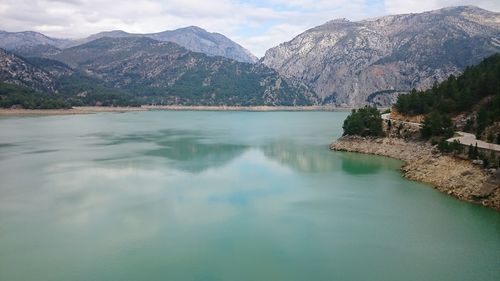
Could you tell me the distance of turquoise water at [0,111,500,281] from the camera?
17438 millimetres

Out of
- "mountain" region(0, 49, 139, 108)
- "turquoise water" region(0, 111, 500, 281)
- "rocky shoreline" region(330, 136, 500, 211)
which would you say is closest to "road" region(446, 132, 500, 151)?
"rocky shoreline" region(330, 136, 500, 211)

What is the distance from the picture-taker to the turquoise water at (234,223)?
1744 centimetres

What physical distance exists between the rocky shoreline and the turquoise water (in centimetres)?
88

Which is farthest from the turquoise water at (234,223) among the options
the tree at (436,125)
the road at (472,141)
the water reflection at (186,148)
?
the road at (472,141)

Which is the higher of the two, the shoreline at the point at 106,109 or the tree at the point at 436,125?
the tree at the point at 436,125

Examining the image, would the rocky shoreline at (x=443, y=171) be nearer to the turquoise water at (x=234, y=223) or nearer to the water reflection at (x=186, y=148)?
the turquoise water at (x=234, y=223)

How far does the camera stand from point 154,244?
1989 cm

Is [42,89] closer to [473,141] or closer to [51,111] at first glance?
[51,111]

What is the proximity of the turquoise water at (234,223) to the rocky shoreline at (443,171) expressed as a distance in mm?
876

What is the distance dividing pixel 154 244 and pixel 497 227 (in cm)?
1624

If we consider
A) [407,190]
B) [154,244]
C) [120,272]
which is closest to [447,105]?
[407,190]

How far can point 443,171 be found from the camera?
31016 millimetres

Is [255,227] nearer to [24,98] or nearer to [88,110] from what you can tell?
[24,98]

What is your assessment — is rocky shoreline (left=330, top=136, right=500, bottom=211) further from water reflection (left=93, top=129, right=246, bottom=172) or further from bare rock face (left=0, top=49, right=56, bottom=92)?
bare rock face (left=0, top=49, right=56, bottom=92)
